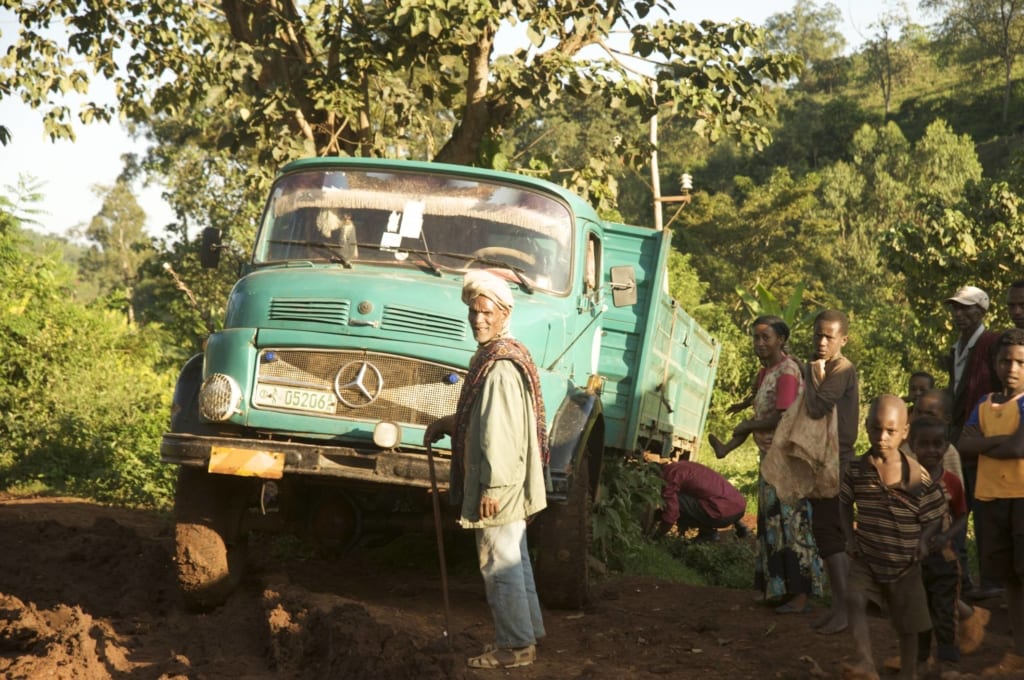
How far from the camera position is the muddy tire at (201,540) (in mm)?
6434

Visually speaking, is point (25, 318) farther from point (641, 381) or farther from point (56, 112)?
point (641, 381)

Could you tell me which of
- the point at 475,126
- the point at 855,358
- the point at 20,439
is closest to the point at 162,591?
the point at 475,126

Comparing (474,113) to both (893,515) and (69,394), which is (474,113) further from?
(893,515)

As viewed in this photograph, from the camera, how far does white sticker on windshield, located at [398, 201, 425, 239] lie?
7023 millimetres

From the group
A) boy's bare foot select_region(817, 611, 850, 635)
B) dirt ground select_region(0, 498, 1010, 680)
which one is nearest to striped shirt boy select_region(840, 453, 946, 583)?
dirt ground select_region(0, 498, 1010, 680)

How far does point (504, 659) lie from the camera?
531 centimetres

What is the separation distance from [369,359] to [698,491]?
4665 millimetres

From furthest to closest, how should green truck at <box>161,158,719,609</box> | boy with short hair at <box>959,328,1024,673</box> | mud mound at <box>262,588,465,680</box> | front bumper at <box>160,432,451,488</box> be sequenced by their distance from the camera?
green truck at <box>161,158,719,609</box>, front bumper at <box>160,432,451,488</box>, boy with short hair at <box>959,328,1024,673</box>, mud mound at <box>262,588,465,680</box>

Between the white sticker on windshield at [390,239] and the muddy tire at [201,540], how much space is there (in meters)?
1.55

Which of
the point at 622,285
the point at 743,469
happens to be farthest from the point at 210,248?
the point at 743,469

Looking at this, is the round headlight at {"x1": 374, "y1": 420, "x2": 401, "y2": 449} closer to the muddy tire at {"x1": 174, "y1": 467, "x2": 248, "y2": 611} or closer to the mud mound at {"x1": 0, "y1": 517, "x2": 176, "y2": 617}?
the muddy tire at {"x1": 174, "y1": 467, "x2": 248, "y2": 611}

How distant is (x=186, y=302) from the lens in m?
25.5

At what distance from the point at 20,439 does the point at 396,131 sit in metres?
5.26

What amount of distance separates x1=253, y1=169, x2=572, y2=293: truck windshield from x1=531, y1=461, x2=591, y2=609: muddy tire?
4.23ft
